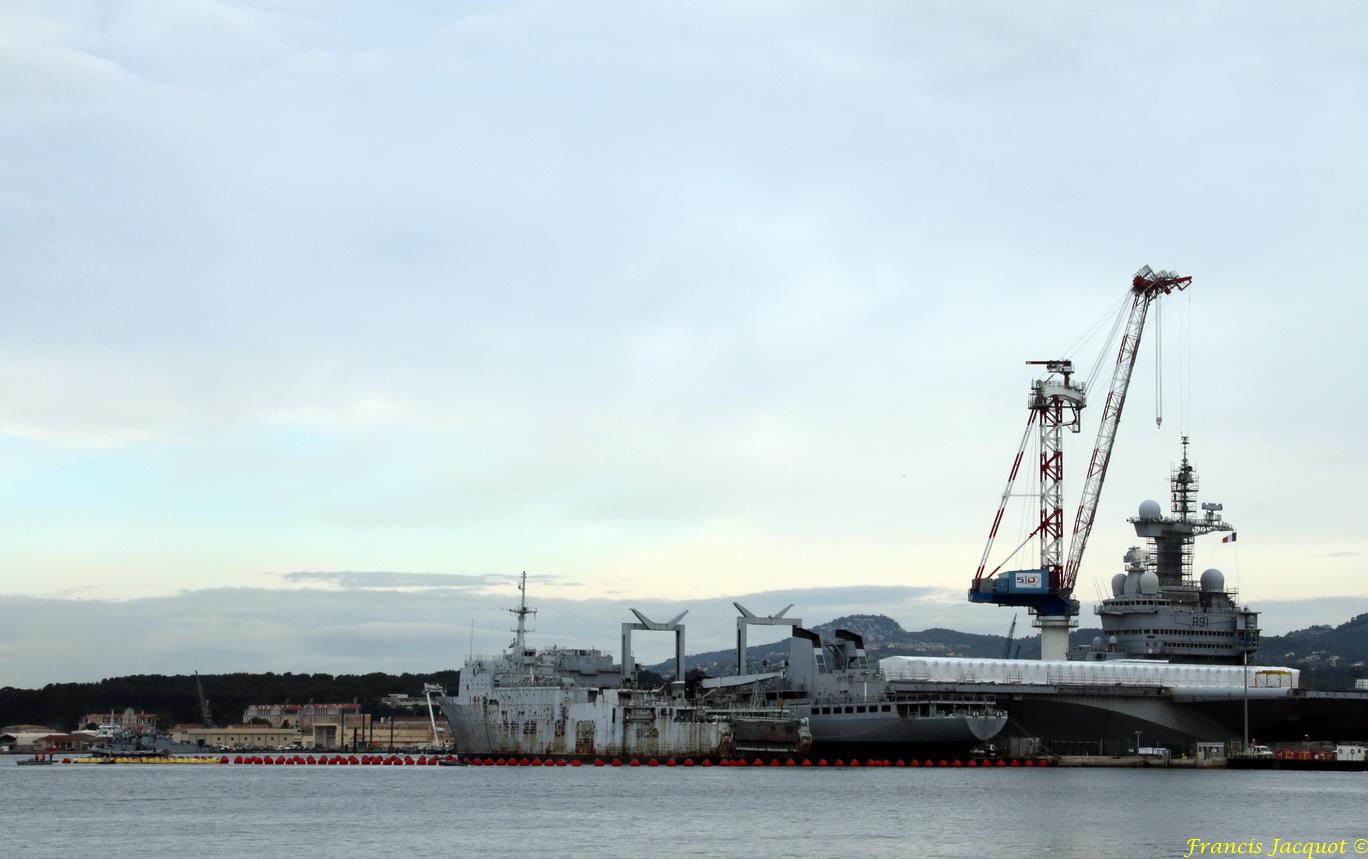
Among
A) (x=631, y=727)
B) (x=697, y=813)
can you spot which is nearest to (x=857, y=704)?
(x=631, y=727)

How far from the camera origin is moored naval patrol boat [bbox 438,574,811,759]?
389ft

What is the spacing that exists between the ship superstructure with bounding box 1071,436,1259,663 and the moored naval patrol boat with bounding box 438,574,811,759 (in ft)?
117

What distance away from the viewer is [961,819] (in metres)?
70.5

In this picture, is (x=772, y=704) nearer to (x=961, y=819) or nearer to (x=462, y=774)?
(x=462, y=774)

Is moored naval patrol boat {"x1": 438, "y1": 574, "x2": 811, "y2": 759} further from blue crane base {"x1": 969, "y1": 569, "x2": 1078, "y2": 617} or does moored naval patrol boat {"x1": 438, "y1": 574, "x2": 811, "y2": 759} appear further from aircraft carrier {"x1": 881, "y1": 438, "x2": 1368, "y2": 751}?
blue crane base {"x1": 969, "y1": 569, "x2": 1078, "y2": 617}

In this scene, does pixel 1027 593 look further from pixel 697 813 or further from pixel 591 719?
pixel 697 813

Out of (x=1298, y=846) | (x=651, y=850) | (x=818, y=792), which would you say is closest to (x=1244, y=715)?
(x=818, y=792)

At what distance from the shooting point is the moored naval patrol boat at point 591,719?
389 feet

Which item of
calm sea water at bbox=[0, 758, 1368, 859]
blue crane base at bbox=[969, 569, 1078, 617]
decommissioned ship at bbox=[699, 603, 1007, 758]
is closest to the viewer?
calm sea water at bbox=[0, 758, 1368, 859]

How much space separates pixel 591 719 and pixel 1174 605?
169 feet

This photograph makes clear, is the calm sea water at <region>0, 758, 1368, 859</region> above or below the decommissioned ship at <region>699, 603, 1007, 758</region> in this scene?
below

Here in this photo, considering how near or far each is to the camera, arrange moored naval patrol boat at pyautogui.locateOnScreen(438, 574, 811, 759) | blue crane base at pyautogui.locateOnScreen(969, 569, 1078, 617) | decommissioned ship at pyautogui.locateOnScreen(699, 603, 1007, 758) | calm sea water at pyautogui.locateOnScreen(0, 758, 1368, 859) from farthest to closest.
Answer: blue crane base at pyautogui.locateOnScreen(969, 569, 1078, 617), moored naval patrol boat at pyautogui.locateOnScreen(438, 574, 811, 759), decommissioned ship at pyautogui.locateOnScreen(699, 603, 1007, 758), calm sea water at pyautogui.locateOnScreen(0, 758, 1368, 859)

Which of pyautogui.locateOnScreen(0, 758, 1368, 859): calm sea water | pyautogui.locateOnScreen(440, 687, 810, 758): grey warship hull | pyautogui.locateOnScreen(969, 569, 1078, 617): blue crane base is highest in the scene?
pyautogui.locateOnScreen(969, 569, 1078, 617): blue crane base

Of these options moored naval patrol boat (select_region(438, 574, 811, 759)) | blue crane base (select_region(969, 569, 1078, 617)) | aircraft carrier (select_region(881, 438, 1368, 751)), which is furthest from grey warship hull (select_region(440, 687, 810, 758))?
blue crane base (select_region(969, 569, 1078, 617))
